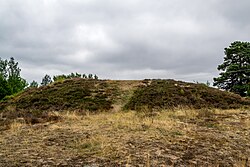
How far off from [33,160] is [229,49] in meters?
35.1

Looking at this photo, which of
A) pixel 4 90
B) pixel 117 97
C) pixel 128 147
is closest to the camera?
pixel 128 147

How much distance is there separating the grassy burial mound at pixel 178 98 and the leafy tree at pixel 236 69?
1422cm

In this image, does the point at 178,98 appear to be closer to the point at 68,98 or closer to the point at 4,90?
the point at 68,98

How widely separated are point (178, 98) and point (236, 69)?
1874 centimetres

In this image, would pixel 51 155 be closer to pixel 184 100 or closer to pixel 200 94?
pixel 184 100

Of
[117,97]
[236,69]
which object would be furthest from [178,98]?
[236,69]

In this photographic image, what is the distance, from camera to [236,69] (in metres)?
33.6

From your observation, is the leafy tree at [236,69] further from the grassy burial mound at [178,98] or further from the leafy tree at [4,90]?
the leafy tree at [4,90]

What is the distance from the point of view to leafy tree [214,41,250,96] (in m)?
33.4

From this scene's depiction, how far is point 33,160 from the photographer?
490cm

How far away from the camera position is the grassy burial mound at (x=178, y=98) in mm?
17047

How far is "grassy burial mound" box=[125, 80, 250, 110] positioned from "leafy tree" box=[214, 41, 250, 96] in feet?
46.7

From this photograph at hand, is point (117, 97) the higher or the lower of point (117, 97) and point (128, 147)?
the higher

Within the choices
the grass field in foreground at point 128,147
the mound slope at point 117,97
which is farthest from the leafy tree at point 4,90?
the grass field in foreground at point 128,147
